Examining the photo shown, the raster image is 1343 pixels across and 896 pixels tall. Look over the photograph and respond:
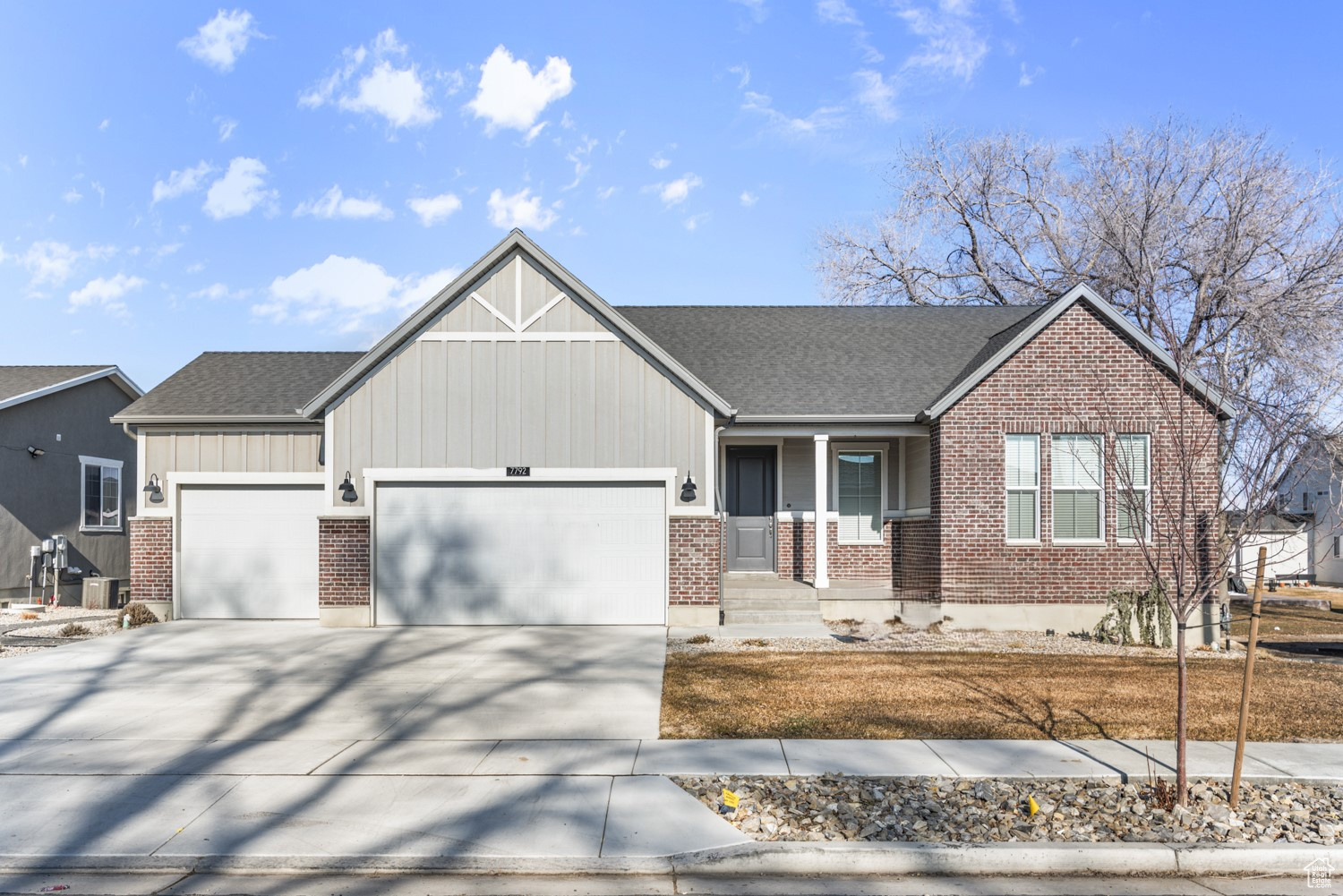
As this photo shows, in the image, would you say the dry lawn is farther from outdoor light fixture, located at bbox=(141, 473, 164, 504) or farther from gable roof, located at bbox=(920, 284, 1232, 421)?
outdoor light fixture, located at bbox=(141, 473, 164, 504)

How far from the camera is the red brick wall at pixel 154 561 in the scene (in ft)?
52.2

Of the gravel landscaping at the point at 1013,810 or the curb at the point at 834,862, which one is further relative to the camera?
the gravel landscaping at the point at 1013,810

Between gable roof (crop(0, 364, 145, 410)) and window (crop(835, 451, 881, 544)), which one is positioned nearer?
window (crop(835, 451, 881, 544))

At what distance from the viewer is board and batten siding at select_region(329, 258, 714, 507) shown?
584 inches

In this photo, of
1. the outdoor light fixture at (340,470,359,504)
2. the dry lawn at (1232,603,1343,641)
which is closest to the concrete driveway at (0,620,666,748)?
the outdoor light fixture at (340,470,359,504)

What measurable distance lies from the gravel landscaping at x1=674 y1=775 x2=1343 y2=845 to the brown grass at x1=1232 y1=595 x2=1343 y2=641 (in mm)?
11630

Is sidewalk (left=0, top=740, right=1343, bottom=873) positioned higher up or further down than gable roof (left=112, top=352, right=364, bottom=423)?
further down

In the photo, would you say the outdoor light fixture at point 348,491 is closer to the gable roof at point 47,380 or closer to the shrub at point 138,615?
the shrub at point 138,615

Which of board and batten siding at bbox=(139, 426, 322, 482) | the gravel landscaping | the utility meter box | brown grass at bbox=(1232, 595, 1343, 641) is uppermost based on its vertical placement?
board and batten siding at bbox=(139, 426, 322, 482)

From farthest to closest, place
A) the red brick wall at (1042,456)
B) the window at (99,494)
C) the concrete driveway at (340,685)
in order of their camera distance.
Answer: the window at (99,494)
the red brick wall at (1042,456)
the concrete driveway at (340,685)

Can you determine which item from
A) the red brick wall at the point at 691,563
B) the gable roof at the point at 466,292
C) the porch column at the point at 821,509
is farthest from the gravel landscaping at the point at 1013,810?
the porch column at the point at 821,509

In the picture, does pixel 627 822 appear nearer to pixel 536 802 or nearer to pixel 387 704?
pixel 536 802

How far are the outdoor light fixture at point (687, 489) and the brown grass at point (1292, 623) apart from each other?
10032 millimetres

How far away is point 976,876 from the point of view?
5.62 metres
